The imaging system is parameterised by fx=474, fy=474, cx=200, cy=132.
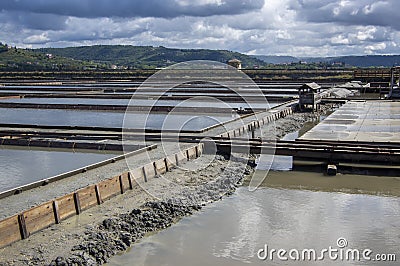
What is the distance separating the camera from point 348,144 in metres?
13.0

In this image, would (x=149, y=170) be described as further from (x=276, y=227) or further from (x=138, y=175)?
(x=276, y=227)

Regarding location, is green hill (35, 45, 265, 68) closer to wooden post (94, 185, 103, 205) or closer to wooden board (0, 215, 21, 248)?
wooden post (94, 185, 103, 205)

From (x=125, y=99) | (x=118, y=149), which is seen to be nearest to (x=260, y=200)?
(x=118, y=149)

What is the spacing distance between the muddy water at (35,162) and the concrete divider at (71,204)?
8.10 ft

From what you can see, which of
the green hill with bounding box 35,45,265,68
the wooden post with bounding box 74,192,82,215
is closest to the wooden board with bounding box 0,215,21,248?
the wooden post with bounding box 74,192,82,215

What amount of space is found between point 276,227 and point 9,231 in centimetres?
426

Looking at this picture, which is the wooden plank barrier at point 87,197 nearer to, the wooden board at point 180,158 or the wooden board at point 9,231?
the wooden board at point 9,231

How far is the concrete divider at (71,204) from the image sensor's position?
691 cm

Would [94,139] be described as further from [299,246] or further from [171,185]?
[299,246]

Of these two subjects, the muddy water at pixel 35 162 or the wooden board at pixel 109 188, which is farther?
the muddy water at pixel 35 162

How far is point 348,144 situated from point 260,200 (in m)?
4.45

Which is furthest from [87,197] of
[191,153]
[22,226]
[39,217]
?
[191,153]

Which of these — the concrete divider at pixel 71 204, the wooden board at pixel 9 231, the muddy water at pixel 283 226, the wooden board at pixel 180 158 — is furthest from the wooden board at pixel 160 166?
the wooden board at pixel 9 231

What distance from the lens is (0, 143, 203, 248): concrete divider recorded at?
272 inches
